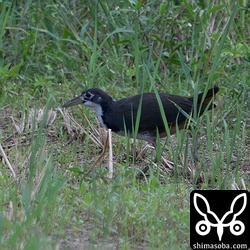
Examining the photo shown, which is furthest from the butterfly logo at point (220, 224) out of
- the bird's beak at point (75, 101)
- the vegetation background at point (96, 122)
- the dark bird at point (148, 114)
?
the bird's beak at point (75, 101)

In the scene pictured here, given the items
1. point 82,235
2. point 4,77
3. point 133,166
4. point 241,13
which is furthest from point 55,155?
point 241,13

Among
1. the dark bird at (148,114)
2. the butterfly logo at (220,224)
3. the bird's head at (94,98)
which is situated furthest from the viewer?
the bird's head at (94,98)

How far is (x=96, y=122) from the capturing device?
805 cm

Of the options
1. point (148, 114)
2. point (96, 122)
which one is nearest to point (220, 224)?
point (148, 114)

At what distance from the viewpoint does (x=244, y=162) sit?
7293 mm

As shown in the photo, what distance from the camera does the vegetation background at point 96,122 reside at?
5340mm

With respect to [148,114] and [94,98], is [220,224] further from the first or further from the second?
[94,98]

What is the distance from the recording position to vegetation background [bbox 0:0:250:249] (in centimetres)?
534

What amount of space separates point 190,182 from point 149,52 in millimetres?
2036

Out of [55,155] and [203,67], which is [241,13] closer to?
[203,67]

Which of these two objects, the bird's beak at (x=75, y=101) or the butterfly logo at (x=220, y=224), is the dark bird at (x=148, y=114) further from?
the butterfly logo at (x=220, y=224)

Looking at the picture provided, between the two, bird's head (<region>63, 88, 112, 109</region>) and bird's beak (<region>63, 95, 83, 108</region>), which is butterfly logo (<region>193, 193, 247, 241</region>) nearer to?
bird's head (<region>63, 88, 112, 109</region>)

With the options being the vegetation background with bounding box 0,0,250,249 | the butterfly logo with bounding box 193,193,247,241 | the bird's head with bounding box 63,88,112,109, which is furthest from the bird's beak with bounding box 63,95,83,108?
the butterfly logo with bounding box 193,193,247,241

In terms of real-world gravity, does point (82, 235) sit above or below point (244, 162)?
above
